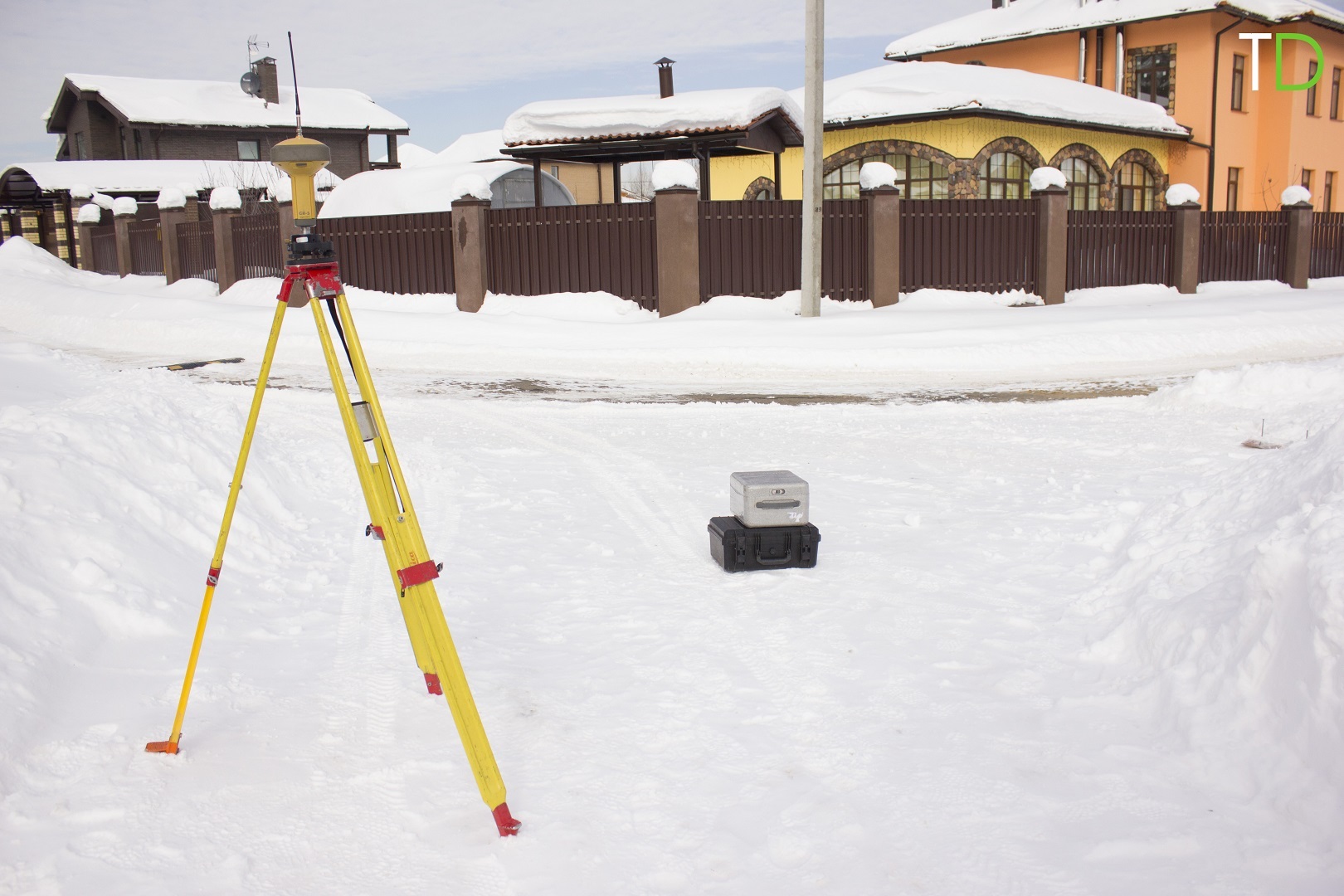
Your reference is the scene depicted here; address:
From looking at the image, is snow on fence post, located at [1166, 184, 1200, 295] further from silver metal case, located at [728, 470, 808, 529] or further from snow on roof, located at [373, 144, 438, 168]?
snow on roof, located at [373, 144, 438, 168]

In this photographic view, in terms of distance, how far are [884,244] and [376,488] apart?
1641cm

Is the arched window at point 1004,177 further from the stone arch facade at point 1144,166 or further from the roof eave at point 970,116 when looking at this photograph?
the stone arch facade at point 1144,166

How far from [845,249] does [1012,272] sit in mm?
3514

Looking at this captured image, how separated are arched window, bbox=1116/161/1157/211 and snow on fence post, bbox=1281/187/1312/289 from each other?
13.8ft

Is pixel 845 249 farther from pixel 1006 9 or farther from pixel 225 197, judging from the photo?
pixel 1006 9

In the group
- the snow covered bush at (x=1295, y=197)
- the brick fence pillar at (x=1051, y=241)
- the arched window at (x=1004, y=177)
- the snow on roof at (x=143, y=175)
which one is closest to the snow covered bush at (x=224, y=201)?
the snow on roof at (x=143, y=175)

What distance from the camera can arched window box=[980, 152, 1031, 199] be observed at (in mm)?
24172

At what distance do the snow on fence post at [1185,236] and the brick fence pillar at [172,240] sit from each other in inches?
926

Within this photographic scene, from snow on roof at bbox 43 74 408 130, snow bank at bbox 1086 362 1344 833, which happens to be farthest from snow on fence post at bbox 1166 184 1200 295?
snow on roof at bbox 43 74 408 130

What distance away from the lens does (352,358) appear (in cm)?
315

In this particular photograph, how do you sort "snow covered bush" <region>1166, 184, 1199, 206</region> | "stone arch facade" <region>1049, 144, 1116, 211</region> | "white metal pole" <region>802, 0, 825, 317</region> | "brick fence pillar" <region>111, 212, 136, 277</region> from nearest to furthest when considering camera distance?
"white metal pole" <region>802, 0, 825, 317</region>
"snow covered bush" <region>1166, 184, 1199, 206</region>
"stone arch facade" <region>1049, 144, 1116, 211</region>
"brick fence pillar" <region>111, 212, 136, 277</region>

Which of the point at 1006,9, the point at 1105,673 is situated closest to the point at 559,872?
the point at 1105,673

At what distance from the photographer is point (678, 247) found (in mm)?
17703

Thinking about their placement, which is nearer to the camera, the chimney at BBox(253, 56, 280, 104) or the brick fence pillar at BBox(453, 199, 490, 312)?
the brick fence pillar at BBox(453, 199, 490, 312)
